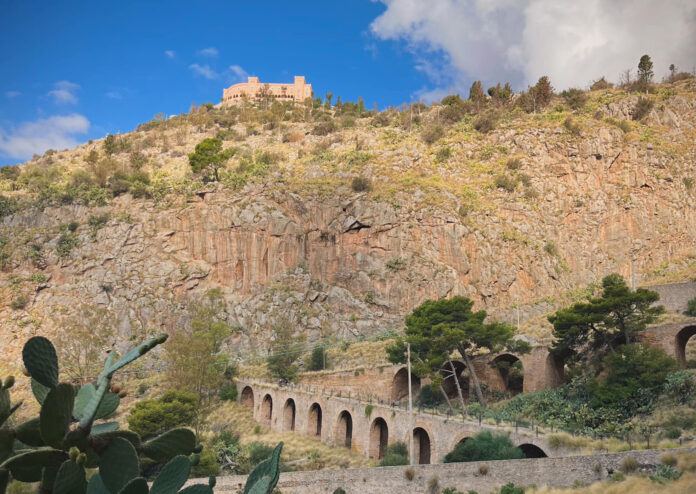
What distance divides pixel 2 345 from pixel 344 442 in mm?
34411

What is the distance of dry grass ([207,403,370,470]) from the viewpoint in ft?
107

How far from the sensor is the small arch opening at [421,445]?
3097 cm

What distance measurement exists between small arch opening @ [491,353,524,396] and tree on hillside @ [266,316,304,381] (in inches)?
687

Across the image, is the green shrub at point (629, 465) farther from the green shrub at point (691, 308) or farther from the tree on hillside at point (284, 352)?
the tree on hillside at point (284, 352)

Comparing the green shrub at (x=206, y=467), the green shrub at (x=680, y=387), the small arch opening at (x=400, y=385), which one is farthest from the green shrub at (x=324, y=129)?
the green shrub at (x=680, y=387)

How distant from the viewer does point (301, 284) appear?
54844 mm

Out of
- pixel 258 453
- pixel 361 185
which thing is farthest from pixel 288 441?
pixel 361 185

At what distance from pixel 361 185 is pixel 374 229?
19.0ft

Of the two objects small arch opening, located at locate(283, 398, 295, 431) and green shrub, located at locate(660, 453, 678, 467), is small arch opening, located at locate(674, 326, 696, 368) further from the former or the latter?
small arch opening, located at locate(283, 398, 295, 431)

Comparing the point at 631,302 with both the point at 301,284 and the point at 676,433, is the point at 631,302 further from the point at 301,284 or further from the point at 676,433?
the point at 301,284

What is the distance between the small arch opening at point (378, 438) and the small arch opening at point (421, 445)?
2.30 metres

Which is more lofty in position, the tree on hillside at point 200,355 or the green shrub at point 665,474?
the tree on hillside at point 200,355

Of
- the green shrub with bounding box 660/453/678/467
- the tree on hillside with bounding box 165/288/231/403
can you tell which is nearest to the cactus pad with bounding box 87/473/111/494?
the green shrub with bounding box 660/453/678/467

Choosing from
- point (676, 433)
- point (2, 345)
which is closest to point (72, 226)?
point (2, 345)
